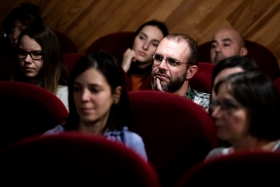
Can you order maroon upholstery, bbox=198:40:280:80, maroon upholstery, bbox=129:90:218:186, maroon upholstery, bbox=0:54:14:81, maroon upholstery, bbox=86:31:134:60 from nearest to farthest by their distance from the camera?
1. maroon upholstery, bbox=129:90:218:186
2. maroon upholstery, bbox=0:54:14:81
3. maroon upholstery, bbox=198:40:280:80
4. maroon upholstery, bbox=86:31:134:60

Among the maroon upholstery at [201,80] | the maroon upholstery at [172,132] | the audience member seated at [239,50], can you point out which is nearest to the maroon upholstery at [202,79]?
the maroon upholstery at [201,80]

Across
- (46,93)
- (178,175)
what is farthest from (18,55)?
(178,175)

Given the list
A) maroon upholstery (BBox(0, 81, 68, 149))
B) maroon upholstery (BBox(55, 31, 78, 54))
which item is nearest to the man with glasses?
maroon upholstery (BBox(0, 81, 68, 149))

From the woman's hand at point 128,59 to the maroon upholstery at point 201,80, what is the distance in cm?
22

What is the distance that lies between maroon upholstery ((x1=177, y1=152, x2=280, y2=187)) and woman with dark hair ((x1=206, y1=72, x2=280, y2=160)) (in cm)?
10

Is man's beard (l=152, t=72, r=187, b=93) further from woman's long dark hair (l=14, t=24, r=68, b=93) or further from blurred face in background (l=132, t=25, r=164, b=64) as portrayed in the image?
blurred face in background (l=132, t=25, r=164, b=64)

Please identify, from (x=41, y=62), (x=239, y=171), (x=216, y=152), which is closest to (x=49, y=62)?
(x=41, y=62)

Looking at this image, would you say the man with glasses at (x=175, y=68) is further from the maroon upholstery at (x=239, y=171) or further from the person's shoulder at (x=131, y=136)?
the maroon upholstery at (x=239, y=171)

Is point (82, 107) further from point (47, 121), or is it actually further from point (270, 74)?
point (270, 74)

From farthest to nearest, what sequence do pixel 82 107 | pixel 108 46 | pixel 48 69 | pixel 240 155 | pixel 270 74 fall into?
pixel 108 46, pixel 270 74, pixel 48 69, pixel 82 107, pixel 240 155

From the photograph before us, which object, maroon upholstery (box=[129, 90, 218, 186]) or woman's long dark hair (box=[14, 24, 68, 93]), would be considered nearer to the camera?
maroon upholstery (box=[129, 90, 218, 186])

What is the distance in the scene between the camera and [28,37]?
916 millimetres

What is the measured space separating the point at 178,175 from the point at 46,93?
0.69 ft

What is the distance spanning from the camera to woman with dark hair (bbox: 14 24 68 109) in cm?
89
